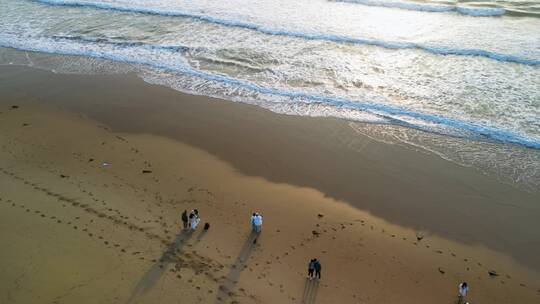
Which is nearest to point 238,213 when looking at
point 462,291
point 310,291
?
point 310,291

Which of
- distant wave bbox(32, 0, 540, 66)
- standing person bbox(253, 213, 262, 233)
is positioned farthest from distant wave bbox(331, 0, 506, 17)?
standing person bbox(253, 213, 262, 233)

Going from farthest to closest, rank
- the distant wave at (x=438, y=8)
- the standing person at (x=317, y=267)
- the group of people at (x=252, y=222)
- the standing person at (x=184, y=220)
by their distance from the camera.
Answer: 1. the distant wave at (x=438, y=8)
2. the standing person at (x=184, y=220)
3. the group of people at (x=252, y=222)
4. the standing person at (x=317, y=267)

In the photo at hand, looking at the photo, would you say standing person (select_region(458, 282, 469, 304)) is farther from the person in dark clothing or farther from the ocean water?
the ocean water

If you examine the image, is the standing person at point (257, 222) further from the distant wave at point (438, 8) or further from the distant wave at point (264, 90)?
the distant wave at point (438, 8)

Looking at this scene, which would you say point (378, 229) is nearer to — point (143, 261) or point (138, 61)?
point (143, 261)

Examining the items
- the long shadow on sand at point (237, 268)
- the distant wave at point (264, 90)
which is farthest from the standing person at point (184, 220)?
the distant wave at point (264, 90)

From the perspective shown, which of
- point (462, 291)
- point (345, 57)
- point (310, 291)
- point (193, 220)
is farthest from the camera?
point (345, 57)

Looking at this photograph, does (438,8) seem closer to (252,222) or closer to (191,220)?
(252,222)
